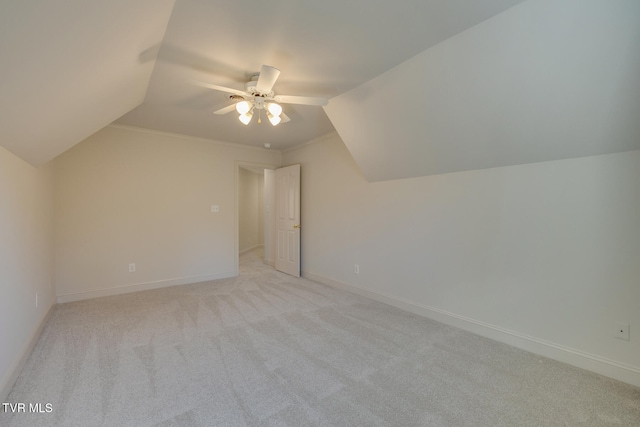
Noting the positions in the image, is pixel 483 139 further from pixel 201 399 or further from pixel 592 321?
pixel 201 399

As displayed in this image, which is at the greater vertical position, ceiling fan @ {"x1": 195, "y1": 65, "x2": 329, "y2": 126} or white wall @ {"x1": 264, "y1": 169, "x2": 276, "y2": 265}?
ceiling fan @ {"x1": 195, "y1": 65, "x2": 329, "y2": 126}

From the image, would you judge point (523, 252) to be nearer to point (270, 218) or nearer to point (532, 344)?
point (532, 344)

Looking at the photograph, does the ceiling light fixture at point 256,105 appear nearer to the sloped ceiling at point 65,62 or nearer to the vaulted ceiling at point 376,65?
the vaulted ceiling at point 376,65

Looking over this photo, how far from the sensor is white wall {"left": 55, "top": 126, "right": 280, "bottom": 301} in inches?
144

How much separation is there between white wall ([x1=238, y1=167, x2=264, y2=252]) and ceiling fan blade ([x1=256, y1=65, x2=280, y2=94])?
5.56m

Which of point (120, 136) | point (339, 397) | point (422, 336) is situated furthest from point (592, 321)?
point (120, 136)

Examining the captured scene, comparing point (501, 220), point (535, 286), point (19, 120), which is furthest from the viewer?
point (501, 220)

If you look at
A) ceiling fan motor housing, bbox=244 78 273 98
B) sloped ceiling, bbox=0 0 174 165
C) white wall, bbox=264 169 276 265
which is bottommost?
white wall, bbox=264 169 276 265

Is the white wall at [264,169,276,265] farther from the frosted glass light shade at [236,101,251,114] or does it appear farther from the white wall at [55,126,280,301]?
the frosted glass light shade at [236,101,251,114]

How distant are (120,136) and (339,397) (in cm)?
440

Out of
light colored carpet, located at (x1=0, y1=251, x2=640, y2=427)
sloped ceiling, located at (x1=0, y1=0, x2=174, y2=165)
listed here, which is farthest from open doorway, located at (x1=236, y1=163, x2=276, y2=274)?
sloped ceiling, located at (x1=0, y1=0, x2=174, y2=165)

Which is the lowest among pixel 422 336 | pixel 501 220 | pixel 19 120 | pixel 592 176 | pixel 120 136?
pixel 422 336

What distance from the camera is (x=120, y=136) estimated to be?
156 inches

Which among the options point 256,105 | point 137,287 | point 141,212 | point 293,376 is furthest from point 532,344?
point 141,212
